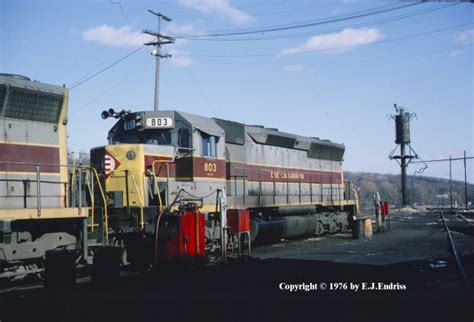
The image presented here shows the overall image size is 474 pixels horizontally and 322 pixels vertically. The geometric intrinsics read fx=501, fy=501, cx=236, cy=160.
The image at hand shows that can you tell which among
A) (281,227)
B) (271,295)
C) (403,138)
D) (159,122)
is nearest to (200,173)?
(159,122)

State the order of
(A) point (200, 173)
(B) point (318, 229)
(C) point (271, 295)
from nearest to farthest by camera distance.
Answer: (C) point (271, 295) → (A) point (200, 173) → (B) point (318, 229)

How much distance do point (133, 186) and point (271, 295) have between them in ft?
17.6

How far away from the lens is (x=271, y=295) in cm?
796

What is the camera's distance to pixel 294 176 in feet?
65.8

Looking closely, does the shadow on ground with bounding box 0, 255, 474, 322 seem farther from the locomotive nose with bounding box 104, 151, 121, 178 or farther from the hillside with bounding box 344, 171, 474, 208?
the hillside with bounding box 344, 171, 474, 208

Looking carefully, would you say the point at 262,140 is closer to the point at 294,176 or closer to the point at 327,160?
the point at 294,176

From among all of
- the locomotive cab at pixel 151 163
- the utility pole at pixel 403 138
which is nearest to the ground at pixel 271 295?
the locomotive cab at pixel 151 163

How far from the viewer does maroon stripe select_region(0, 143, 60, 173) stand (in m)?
9.34

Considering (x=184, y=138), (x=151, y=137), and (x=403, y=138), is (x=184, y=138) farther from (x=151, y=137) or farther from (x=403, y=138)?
(x=403, y=138)

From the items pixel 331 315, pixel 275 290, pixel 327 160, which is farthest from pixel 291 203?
pixel 331 315

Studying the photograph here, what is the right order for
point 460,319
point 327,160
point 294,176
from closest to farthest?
point 460,319, point 294,176, point 327,160

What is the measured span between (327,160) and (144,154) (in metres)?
12.9

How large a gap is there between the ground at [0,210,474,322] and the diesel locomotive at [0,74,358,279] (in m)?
0.89

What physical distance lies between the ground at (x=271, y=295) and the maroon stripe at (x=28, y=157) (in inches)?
90.5
